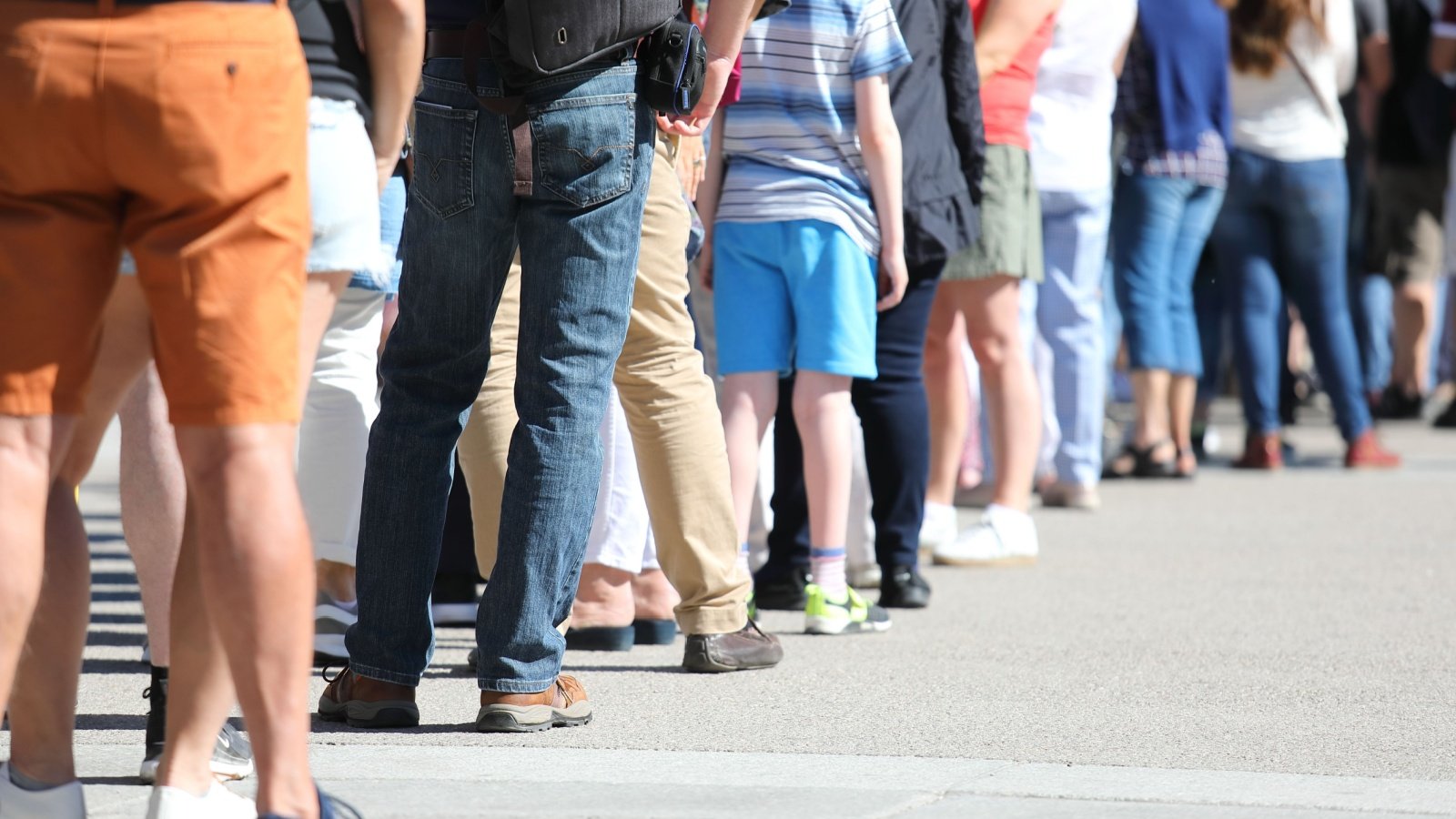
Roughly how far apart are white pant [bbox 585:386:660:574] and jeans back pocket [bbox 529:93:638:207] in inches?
40.7

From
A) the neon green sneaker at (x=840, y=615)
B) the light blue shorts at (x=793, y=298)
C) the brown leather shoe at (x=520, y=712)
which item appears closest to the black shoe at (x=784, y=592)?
the neon green sneaker at (x=840, y=615)

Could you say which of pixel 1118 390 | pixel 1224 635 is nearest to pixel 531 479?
pixel 1224 635

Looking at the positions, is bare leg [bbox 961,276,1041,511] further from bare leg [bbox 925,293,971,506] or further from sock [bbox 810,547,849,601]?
sock [bbox 810,547,849,601]

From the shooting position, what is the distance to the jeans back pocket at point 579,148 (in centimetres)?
383

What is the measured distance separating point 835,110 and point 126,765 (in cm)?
257

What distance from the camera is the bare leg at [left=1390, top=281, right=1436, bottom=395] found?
42.9 feet

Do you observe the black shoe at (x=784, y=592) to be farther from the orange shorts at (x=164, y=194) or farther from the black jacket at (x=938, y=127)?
the orange shorts at (x=164, y=194)

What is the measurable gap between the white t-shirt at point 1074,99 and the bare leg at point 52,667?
5502 millimetres

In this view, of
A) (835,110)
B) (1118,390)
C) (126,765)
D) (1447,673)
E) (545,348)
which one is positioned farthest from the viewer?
(1118,390)

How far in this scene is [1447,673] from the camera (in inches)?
189

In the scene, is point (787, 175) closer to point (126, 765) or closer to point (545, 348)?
point (545, 348)

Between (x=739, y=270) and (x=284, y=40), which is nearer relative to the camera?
(x=284, y=40)

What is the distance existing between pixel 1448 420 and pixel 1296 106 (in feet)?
13.8

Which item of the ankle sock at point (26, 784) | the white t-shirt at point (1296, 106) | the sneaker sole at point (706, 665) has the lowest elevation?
the sneaker sole at point (706, 665)
